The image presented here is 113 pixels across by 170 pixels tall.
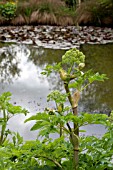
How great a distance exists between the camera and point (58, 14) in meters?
13.5

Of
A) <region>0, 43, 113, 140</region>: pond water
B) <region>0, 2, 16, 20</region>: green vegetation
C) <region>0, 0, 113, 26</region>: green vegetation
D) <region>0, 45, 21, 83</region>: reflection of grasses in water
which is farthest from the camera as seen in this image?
<region>0, 0, 113, 26</region>: green vegetation

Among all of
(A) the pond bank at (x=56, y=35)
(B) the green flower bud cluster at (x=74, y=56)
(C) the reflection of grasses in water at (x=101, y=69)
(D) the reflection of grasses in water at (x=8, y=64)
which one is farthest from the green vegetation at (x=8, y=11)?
(B) the green flower bud cluster at (x=74, y=56)

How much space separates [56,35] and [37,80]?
14.8ft

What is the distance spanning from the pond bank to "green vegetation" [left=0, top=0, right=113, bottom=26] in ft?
1.58

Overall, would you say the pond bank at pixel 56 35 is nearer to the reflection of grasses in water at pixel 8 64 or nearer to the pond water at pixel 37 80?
the pond water at pixel 37 80

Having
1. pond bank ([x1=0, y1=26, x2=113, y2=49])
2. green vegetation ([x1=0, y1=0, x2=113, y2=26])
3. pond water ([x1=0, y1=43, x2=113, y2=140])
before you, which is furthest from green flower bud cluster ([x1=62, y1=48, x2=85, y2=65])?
green vegetation ([x1=0, y1=0, x2=113, y2=26])

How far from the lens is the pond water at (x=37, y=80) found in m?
5.50

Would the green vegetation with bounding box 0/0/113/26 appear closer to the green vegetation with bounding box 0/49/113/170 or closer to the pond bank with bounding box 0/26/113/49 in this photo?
the pond bank with bounding box 0/26/113/49

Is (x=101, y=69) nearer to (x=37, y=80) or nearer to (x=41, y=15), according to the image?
(x=37, y=80)

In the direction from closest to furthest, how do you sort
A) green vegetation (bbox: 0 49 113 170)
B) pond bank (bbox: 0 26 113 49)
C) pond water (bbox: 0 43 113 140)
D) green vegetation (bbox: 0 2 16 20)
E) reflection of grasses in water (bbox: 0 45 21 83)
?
green vegetation (bbox: 0 49 113 170), pond water (bbox: 0 43 113 140), reflection of grasses in water (bbox: 0 45 21 83), pond bank (bbox: 0 26 113 49), green vegetation (bbox: 0 2 16 20)

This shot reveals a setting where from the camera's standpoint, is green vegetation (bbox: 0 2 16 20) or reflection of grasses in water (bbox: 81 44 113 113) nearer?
reflection of grasses in water (bbox: 81 44 113 113)

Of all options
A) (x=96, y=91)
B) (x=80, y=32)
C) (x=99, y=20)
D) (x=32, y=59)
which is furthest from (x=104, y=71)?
(x=99, y=20)

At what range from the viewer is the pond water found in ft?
18.0

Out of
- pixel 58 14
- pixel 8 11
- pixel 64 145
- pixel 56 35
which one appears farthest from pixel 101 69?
pixel 64 145
